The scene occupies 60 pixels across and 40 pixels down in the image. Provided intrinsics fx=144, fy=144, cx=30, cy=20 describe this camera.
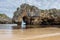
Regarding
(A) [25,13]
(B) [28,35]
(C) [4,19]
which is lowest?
(B) [28,35]

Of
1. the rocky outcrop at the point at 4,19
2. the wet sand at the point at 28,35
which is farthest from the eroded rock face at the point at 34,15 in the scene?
the wet sand at the point at 28,35

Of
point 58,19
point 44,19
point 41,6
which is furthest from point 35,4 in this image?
point 58,19

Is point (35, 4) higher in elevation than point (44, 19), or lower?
higher

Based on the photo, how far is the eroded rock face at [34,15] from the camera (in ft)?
9.50

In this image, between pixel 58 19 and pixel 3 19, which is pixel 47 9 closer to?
pixel 58 19

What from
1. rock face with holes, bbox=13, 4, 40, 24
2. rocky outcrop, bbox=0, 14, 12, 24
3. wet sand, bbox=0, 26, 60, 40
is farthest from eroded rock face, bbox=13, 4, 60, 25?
wet sand, bbox=0, 26, 60, 40

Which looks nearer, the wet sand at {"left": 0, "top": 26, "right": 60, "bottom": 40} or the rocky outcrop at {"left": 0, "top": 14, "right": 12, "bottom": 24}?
the wet sand at {"left": 0, "top": 26, "right": 60, "bottom": 40}

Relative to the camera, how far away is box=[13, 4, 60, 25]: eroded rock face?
2.89 m

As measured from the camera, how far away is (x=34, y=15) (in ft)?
9.62

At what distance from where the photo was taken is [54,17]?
9.82 ft

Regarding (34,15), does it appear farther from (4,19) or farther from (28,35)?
(28,35)

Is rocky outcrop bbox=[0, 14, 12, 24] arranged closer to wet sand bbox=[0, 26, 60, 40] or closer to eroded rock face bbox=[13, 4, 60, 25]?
eroded rock face bbox=[13, 4, 60, 25]

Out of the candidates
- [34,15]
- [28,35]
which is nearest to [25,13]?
[34,15]

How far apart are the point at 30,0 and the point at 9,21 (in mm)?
602
